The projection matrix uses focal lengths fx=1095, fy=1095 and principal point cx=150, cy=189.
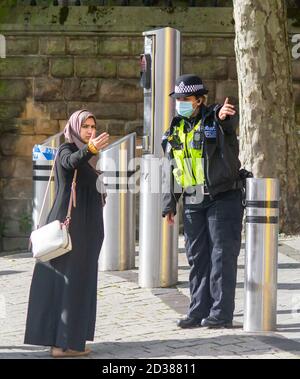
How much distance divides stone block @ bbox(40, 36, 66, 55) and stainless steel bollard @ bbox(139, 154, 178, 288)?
5610 mm

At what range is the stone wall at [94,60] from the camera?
1555 cm

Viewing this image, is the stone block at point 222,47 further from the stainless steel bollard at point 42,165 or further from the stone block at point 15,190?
the stainless steel bollard at point 42,165

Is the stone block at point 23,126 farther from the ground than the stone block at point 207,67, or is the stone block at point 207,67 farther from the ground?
the stone block at point 207,67

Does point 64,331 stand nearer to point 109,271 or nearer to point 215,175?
point 215,175

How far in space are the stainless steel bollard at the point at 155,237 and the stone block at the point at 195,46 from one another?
18.1 feet

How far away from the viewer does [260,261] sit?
830 centimetres

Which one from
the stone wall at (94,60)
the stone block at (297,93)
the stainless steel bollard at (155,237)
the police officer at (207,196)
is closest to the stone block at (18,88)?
the stone wall at (94,60)

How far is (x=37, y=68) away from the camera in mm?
15609

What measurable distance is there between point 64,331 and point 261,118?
6.56 metres

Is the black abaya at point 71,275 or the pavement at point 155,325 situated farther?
the pavement at point 155,325

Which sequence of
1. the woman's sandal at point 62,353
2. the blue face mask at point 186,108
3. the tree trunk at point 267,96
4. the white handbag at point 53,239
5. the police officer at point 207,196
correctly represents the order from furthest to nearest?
1. the tree trunk at point 267,96
2. the blue face mask at point 186,108
3. the police officer at point 207,196
4. the woman's sandal at point 62,353
5. the white handbag at point 53,239

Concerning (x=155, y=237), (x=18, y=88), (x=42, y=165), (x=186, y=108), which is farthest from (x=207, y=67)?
(x=186, y=108)

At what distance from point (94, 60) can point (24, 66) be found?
1003 millimetres
